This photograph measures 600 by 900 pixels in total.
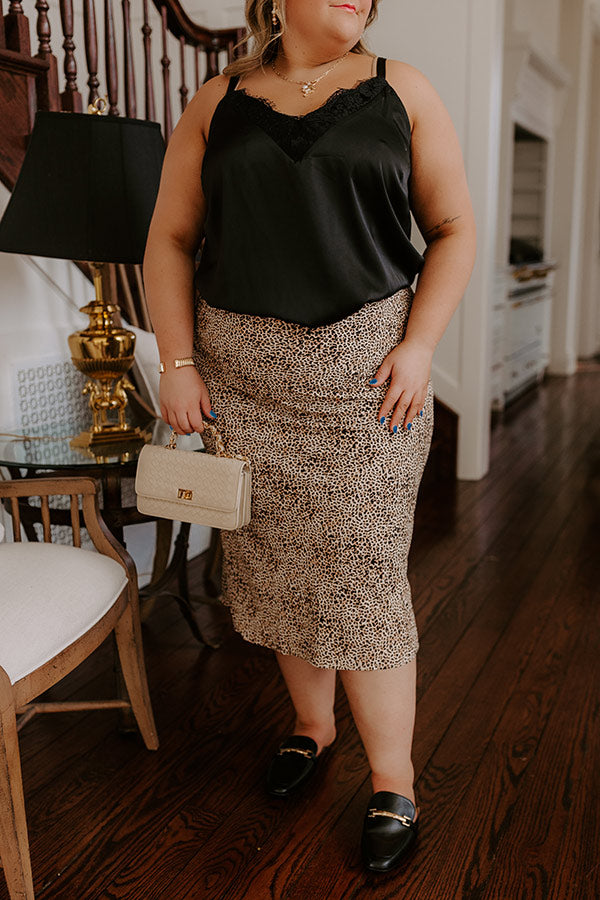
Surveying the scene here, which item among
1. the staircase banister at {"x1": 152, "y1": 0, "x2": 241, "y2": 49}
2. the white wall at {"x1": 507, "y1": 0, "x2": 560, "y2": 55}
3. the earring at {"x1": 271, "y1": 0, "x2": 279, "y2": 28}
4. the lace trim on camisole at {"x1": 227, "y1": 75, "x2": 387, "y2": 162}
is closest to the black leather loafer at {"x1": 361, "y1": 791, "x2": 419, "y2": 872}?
the lace trim on camisole at {"x1": 227, "y1": 75, "x2": 387, "y2": 162}

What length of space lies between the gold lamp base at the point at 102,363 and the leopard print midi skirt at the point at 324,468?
574 mm

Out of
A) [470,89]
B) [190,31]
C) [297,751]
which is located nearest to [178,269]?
[297,751]

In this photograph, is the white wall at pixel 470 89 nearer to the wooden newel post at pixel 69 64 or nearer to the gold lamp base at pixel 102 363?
the wooden newel post at pixel 69 64

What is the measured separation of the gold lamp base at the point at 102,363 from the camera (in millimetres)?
2037

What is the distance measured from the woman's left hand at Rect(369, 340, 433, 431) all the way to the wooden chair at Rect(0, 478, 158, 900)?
63cm

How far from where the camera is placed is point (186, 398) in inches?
59.1

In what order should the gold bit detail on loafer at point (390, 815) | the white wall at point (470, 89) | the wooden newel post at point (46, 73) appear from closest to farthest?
the gold bit detail on loafer at point (390, 815)
the wooden newel post at point (46, 73)
the white wall at point (470, 89)

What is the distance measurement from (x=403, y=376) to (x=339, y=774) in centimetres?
89

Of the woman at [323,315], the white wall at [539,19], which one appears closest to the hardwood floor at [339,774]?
the woman at [323,315]

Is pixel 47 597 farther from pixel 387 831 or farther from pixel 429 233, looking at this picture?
pixel 429 233

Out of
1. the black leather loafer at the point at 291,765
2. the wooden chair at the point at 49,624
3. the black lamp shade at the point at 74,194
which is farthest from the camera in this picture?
the black lamp shade at the point at 74,194

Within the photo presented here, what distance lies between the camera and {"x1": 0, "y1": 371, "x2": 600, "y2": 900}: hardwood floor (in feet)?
4.90

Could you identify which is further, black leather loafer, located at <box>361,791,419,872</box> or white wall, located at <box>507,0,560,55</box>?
white wall, located at <box>507,0,560,55</box>

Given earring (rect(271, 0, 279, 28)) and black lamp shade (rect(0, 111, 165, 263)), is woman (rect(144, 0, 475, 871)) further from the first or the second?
black lamp shade (rect(0, 111, 165, 263))
